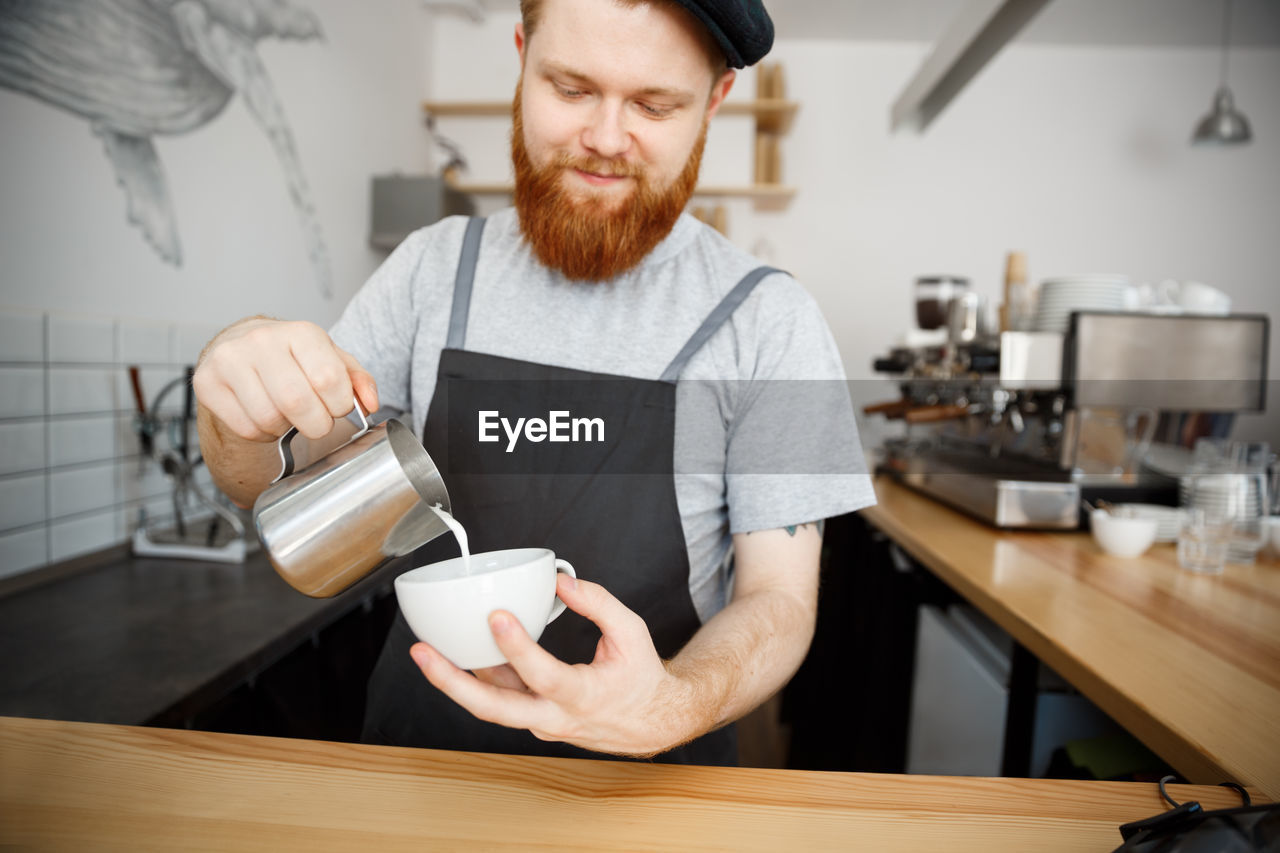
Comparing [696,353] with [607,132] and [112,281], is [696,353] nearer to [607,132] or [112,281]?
[607,132]

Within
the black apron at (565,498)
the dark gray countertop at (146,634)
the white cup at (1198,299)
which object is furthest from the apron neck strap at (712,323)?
the white cup at (1198,299)

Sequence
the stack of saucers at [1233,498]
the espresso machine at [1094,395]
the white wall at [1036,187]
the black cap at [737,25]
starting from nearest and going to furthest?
1. the black cap at [737,25]
2. the stack of saucers at [1233,498]
3. the espresso machine at [1094,395]
4. the white wall at [1036,187]

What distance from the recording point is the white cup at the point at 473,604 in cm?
51

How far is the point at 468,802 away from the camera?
1.94ft

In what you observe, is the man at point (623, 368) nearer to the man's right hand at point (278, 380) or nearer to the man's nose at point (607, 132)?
the man's nose at point (607, 132)

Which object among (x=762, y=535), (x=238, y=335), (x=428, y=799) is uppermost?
(x=238, y=335)

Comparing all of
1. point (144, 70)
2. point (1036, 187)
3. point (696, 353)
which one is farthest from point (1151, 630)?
point (1036, 187)

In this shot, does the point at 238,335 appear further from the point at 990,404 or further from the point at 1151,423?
the point at 1151,423

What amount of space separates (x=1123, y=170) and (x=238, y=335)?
13.8ft

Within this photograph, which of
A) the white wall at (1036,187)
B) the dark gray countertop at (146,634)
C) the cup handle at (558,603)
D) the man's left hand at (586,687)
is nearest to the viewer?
the man's left hand at (586,687)

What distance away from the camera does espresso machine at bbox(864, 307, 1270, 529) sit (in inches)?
62.7

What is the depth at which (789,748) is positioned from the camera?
2.39 m

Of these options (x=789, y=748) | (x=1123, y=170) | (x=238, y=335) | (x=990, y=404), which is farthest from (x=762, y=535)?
(x=1123, y=170)

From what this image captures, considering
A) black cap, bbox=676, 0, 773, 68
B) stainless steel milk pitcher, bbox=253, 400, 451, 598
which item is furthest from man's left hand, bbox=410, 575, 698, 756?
black cap, bbox=676, 0, 773, 68
